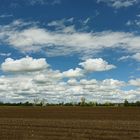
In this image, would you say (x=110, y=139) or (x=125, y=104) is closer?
(x=110, y=139)

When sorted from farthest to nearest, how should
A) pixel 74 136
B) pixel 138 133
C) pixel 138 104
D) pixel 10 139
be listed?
pixel 138 104 → pixel 138 133 → pixel 74 136 → pixel 10 139

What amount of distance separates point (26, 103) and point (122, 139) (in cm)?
15775

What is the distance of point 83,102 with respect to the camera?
173500 mm

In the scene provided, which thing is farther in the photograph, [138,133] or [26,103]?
[26,103]

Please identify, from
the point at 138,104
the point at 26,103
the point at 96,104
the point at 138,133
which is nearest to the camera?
the point at 138,133

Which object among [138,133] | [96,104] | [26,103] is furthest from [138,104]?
[138,133]

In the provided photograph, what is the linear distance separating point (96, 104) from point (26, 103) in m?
34.4

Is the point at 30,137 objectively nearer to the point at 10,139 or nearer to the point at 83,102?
the point at 10,139

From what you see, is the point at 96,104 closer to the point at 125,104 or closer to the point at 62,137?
the point at 125,104

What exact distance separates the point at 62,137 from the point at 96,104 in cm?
14190

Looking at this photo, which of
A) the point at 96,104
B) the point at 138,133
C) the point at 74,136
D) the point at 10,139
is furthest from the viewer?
the point at 96,104

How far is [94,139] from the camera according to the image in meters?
27.6

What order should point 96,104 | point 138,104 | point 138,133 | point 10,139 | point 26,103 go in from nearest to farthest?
point 10,139 → point 138,133 → point 138,104 → point 96,104 → point 26,103

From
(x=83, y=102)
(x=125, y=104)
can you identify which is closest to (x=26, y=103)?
(x=83, y=102)
